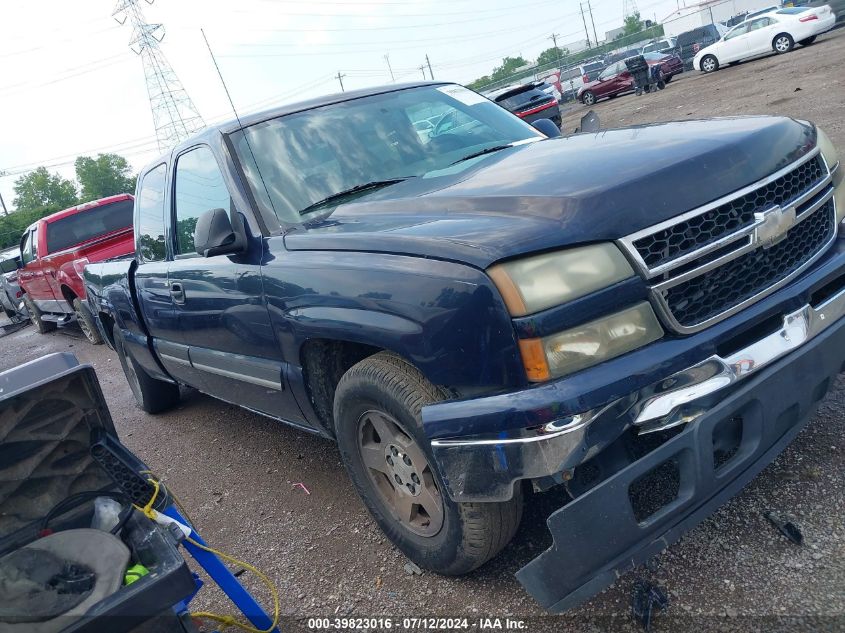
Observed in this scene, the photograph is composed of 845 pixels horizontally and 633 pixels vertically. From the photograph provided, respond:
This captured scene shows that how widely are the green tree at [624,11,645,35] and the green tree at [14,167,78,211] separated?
233 feet

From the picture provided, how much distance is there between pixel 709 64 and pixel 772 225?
2682 centimetres

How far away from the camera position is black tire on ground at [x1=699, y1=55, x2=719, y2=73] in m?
25.3

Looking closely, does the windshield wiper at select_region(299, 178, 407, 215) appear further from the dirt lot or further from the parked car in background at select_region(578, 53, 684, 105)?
the parked car in background at select_region(578, 53, 684, 105)

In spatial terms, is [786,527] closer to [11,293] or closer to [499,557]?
[499,557]

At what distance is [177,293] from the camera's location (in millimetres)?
3736

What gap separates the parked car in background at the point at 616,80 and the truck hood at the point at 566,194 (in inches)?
984

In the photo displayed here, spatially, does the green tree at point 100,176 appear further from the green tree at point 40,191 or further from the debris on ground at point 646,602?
the debris on ground at point 646,602

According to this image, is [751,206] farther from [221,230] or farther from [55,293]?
[55,293]

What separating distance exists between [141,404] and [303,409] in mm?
3353

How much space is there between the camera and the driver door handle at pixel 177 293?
369cm

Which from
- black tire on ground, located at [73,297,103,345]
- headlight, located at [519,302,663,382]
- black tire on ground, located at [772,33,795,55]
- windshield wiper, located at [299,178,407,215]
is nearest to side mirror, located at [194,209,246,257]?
windshield wiper, located at [299,178,407,215]

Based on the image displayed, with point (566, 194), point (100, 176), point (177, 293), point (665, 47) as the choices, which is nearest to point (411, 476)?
point (566, 194)

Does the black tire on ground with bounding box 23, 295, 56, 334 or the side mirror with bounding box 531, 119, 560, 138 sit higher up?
the side mirror with bounding box 531, 119, 560, 138

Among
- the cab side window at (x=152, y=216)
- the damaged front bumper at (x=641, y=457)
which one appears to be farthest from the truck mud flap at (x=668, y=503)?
the cab side window at (x=152, y=216)
